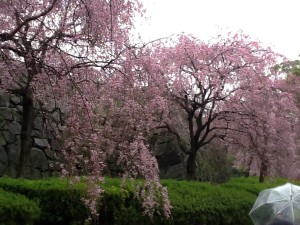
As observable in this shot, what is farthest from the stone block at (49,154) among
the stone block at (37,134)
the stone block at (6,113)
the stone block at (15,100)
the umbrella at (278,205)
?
the umbrella at (278,205)

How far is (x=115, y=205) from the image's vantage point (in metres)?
7.23

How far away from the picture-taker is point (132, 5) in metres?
6.39

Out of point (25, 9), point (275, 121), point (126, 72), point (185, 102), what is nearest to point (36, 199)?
point (126, 72)

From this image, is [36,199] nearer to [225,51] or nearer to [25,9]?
[25,9]

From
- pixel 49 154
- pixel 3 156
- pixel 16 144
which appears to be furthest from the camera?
pixel 49 154

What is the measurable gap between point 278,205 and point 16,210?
3.65 m

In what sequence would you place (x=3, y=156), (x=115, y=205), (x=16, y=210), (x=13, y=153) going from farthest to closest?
(x=13, y=153), (x=3, y=156), (x=115, y=205), (x=16, y=210)

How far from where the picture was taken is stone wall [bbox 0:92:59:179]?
9.73 meters

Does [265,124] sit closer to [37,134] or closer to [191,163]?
[191,163]

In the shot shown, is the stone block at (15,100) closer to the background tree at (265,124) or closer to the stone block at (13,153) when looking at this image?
the stone block at (13,153)

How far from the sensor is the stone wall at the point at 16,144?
9734 mm

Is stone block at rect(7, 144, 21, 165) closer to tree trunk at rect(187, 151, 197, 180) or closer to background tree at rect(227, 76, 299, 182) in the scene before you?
tree trunk at rect(187, 151, 197, 180)

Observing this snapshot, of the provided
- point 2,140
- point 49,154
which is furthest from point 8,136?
point 49,154

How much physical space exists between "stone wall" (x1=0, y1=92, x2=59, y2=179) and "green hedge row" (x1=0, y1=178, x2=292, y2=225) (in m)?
2.59
